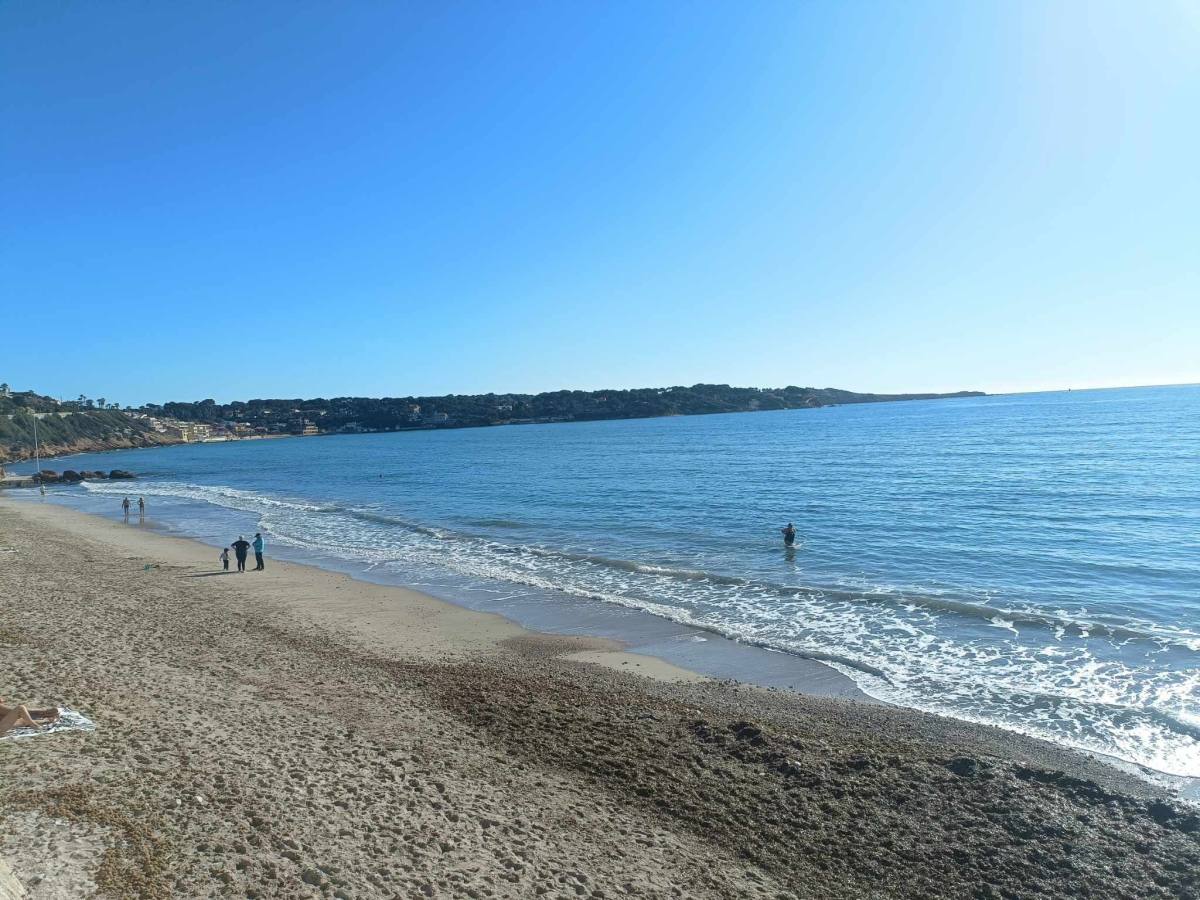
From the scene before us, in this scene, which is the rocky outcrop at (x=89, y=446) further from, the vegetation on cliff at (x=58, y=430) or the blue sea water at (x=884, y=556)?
the blue sea water at (x=884, y=556)

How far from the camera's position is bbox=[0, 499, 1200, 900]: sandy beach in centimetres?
652

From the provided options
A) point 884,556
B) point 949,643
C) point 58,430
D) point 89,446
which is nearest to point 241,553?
point 949,643

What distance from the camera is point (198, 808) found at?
7188 mm

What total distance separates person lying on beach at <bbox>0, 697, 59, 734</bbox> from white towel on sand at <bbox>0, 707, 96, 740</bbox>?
64 millimetres

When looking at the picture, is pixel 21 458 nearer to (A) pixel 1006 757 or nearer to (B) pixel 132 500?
(B) pixel 132 500

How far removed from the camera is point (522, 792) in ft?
27.2

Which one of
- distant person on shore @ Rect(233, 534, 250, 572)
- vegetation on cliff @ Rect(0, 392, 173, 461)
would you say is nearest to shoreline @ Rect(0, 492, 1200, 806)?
distant person on shore @ Rect(233, 534, 250, 572)

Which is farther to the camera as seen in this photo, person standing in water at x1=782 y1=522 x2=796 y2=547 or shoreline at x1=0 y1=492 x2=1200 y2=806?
person standing in water at x1=782 y1=522 x2=796 y2=547

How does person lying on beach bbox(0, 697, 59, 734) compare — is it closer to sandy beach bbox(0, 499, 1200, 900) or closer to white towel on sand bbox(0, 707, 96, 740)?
white towel on sand bbox(0, 707, 96, 740)

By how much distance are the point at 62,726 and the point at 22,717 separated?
1.47 ft

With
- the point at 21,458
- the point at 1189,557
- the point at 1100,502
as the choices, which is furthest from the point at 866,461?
the point at 21,458

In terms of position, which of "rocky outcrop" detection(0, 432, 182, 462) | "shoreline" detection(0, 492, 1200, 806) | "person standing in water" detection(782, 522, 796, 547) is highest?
"rocky outcrop" detection(0, 432, 182, 462)

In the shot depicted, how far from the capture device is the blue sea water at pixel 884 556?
12891 mm

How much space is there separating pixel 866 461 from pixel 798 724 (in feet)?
167
